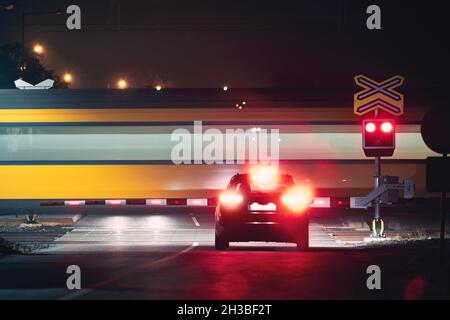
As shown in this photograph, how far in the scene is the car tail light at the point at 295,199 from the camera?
18984mm

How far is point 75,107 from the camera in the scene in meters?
30.5

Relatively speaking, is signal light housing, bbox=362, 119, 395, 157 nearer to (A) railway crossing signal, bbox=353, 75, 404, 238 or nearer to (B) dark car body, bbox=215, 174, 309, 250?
(A) railway crossing signal, bbox=353, 75, 404, 238

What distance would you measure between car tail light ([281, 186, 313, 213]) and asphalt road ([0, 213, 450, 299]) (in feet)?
2.84

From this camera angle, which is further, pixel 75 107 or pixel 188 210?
pixel 188 210

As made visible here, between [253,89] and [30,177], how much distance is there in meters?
6.80

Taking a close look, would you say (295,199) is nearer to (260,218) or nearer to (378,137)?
(260,218)

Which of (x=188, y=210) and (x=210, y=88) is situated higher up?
(x=210, y=88)

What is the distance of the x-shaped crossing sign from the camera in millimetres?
24031

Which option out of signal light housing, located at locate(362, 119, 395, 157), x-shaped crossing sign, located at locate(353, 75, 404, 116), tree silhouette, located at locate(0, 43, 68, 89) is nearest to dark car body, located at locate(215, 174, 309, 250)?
signal light housing, located at locate(362, 119, 395, 157)

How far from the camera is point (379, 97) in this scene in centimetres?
2422

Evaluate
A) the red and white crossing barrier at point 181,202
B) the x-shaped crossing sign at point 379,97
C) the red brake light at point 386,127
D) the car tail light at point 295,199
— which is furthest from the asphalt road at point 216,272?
the x-shaped crossing sign at point 379,97
